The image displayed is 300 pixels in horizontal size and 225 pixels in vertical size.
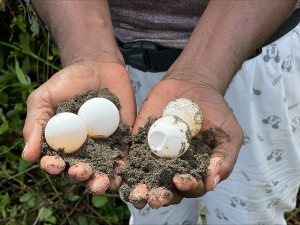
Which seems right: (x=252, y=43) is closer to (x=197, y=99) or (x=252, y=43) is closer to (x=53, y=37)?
(x=197, y=99)

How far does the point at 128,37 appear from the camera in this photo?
1257 millimetres

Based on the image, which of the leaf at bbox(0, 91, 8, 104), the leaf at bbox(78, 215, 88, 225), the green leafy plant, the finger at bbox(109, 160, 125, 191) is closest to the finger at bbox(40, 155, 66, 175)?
the finger at bbox(109, 160, 125, 191)

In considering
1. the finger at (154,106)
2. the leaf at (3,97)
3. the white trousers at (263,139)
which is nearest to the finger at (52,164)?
the finger at (154,106)

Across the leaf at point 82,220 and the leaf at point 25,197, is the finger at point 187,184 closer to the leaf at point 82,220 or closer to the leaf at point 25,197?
the leaf at point 82,220

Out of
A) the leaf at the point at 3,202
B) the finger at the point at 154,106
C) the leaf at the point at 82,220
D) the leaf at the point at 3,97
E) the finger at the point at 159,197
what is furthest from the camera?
the leaf at the point at 3,97

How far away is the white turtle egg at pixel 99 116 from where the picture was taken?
1.07m

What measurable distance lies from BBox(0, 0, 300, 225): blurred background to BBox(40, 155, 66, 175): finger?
76 centimetres

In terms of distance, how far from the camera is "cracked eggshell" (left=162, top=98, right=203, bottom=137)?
3.42ft

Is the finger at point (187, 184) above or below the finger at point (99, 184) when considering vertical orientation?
above

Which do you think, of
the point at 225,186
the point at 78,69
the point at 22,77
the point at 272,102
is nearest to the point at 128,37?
the point at 78,69

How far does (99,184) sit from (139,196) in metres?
0.10

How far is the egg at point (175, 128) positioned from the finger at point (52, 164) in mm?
214

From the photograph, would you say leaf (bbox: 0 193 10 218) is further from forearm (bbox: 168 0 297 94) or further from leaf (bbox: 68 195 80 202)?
forearm (bbox: 168 0 297 94)

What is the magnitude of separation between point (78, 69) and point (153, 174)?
35 cm
